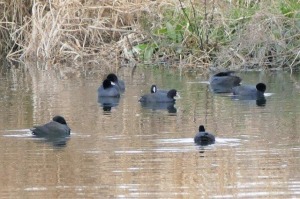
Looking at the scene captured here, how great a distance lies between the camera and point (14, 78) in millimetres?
21953

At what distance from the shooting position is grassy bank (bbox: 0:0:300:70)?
71.5 ft

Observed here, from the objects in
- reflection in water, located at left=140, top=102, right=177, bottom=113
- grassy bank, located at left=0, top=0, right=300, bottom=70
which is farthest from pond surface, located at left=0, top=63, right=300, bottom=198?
grassy bank, located at left=0, top=0, right=300, bottom=70

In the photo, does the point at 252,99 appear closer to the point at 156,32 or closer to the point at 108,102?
the point at 108,102

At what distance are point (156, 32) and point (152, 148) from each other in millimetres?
12841

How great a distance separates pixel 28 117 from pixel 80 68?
29.1ft

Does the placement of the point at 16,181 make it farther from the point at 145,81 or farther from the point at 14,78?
the point at 14,78

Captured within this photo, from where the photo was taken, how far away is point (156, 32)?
80.1ft

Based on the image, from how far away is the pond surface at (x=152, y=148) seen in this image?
9523 millimetres

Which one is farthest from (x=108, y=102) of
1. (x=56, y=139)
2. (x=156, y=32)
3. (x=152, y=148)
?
(x=156, y=32)

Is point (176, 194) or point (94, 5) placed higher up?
point (94, 5)

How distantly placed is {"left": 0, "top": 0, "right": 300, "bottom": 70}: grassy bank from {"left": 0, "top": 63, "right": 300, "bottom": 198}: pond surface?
3.22m

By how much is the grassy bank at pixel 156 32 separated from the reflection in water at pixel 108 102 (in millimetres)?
4746

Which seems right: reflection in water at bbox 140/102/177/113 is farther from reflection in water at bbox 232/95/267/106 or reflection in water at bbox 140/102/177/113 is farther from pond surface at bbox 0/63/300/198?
reflection in water at bbox 232/95/267/106

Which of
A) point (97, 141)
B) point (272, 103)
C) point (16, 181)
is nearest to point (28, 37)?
point (272, 103)
